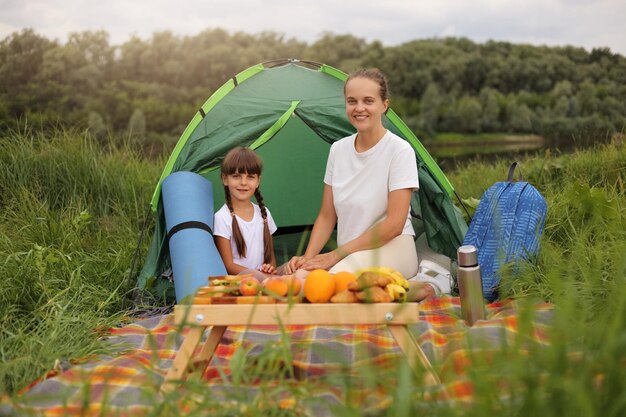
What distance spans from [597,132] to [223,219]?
15.8 feet

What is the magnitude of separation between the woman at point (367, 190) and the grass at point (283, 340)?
1.98 feet

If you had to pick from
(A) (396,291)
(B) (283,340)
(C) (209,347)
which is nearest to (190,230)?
(C) (209,347)

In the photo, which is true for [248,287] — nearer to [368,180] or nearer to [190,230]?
[190,230]

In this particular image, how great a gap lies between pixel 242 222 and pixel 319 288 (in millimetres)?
1555

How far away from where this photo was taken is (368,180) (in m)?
3.63

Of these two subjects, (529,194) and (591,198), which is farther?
(591,198)

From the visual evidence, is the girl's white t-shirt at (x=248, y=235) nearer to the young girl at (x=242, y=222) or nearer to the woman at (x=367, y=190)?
the young girl at (x=242, y=222)

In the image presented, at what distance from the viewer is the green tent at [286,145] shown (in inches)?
158

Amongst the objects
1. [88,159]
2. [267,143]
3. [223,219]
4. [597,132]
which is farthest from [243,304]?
[597,132]

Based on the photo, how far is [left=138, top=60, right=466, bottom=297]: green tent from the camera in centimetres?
402

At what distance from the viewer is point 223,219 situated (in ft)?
12.5

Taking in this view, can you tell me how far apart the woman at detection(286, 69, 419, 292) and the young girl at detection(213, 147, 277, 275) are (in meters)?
0.30

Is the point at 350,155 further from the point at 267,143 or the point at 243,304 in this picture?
the point at 243,304

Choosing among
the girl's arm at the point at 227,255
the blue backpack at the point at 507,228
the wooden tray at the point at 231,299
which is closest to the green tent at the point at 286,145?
the blue backpack at the point at 507,228
